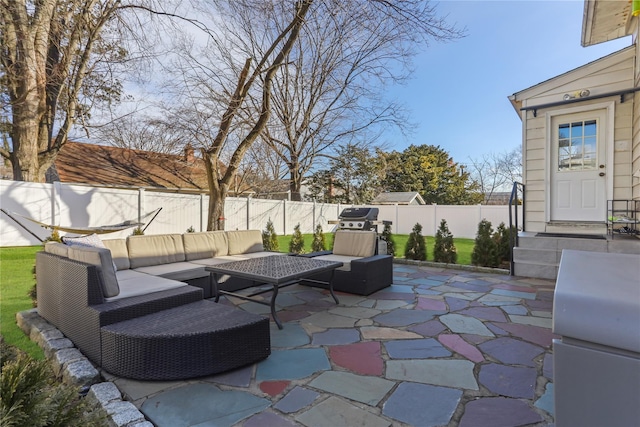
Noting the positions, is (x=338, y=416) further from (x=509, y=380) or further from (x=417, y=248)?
(x=417, y=248)

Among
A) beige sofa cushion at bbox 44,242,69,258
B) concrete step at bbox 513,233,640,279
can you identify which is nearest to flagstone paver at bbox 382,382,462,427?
beige sofa cushion at bbox 44,242,69,258

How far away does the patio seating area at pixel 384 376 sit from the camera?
1.88 m

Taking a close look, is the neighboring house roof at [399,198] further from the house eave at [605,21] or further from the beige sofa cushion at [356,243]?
the beige sofa cushion at [356,243]

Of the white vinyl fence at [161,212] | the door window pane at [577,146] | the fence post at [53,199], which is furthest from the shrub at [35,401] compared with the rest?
the fence post at [53,199]

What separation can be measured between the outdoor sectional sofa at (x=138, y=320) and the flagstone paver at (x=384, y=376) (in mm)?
120

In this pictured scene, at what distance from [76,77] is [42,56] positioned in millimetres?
614

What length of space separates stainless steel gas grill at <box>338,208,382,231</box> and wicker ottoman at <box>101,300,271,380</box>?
3970mm

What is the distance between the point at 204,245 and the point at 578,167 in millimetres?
6098

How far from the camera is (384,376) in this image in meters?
2.32

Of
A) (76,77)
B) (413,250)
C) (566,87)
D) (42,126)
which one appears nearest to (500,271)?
(413,250)

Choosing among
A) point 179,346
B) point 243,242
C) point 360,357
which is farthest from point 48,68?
point 360,357

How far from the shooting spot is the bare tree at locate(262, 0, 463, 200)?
5.28m

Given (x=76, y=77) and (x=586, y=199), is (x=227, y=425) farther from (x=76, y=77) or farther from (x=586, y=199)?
(x=76, y=77)

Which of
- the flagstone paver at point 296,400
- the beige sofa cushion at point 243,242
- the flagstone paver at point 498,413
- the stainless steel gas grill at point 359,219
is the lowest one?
the flagstone paver at point 296,400
